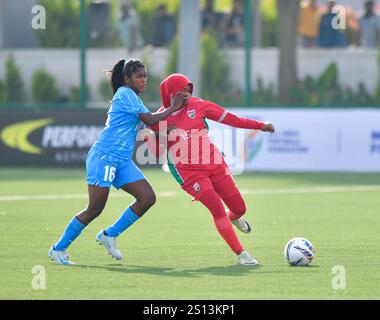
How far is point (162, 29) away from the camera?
28.7 metres

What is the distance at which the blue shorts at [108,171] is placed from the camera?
11445 mm

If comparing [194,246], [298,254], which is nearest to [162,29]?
[194,246]

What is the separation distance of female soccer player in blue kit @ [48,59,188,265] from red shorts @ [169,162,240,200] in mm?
382

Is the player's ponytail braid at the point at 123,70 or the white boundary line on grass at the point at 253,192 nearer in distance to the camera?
the player's ponytail braid at the point at 123,70

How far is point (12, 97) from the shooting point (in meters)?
27.0

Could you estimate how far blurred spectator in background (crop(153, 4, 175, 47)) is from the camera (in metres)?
28.6

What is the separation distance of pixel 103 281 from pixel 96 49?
18274 millimetres

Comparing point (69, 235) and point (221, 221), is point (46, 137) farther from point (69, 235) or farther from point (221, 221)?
point (221, 221)

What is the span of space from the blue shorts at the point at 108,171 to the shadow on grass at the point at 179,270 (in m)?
0.80

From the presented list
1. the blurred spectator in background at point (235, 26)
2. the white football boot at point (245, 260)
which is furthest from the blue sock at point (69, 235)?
the blurred spectator in background at point (235, 26)

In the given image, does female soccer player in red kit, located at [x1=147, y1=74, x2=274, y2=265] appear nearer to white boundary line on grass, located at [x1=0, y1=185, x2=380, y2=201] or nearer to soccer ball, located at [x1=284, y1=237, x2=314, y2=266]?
soccer ball, located at [x1=284, y1=237, x2=314, y2=266]

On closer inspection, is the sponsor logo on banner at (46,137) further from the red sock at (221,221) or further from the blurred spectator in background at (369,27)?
the red sock at (221,221)

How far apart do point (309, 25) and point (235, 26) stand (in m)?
1.73

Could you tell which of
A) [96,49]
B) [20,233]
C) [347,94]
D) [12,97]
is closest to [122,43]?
[96,49]
